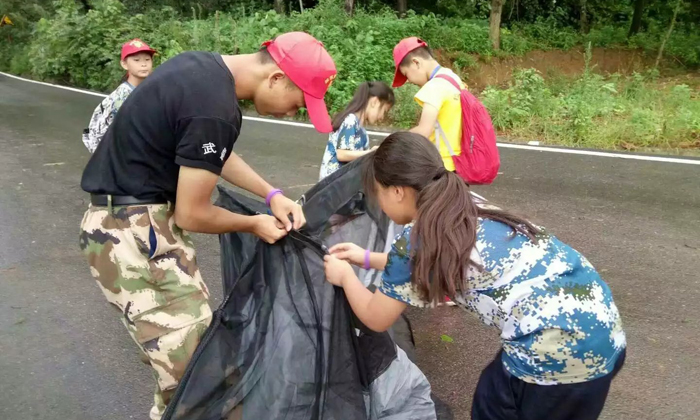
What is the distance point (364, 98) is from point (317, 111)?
1741mm

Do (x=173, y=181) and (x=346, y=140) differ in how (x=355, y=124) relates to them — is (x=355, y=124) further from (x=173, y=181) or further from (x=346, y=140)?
(x=173, y=181)

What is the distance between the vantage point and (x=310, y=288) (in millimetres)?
2172

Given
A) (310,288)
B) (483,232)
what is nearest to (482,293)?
(483,232)

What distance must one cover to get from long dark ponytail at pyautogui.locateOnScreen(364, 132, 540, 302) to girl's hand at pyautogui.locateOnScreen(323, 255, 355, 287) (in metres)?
0.36

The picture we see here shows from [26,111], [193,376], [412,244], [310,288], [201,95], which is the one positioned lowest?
[26,111]

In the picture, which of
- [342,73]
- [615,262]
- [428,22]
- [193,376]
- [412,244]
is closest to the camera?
[412,244]

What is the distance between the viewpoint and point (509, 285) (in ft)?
5.53

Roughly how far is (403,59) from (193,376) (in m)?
2.37

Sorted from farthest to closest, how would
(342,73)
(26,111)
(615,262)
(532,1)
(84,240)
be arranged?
(532,1) < (26,111) < (342,73) < (615,262) < (84,240)

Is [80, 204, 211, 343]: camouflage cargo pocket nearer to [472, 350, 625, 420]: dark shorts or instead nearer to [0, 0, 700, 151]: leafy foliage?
[472, 350, 625, 420]: dark shorts

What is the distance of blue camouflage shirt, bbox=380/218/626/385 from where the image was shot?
1.67 m

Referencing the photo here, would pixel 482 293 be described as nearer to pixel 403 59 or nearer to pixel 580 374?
pixel 580 374

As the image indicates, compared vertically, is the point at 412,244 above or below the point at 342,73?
above

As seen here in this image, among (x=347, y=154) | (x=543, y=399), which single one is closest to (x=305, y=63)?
(x=543, y=399)
